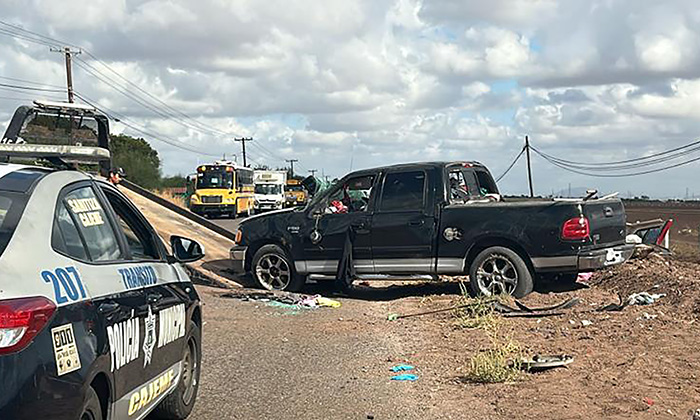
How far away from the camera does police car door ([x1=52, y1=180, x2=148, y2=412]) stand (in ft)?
13.0

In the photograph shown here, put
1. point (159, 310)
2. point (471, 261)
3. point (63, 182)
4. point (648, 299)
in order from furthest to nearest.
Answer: point (471, 261)
point (648, 299)
point (159, 310)
point (63, 182)

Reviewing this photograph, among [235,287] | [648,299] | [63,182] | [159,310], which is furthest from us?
[235,287]

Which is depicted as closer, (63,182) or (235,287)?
(63,182)

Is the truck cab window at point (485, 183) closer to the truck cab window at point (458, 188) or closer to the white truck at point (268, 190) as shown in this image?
the truck cab window at point (458, 188)

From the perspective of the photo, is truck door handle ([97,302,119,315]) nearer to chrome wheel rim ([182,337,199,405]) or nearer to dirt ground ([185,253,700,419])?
chrome wheel rim ([182,337,199,405])

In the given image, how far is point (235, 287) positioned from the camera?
1359 centimetres

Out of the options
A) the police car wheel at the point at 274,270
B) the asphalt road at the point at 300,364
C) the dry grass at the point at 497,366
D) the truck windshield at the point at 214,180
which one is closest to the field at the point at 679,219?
the police car wheel at the point at 274,270

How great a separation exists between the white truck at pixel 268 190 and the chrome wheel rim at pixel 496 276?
46401 mm

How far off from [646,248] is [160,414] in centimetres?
989

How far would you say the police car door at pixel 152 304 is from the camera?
15.7 ft

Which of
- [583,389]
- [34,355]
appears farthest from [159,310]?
[583,389]

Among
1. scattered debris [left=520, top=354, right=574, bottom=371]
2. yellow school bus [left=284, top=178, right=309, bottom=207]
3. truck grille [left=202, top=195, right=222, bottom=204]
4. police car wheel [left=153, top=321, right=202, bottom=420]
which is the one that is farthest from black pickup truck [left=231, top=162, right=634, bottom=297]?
yellow school bus [left=284, top=178, right=309, bottom=207]

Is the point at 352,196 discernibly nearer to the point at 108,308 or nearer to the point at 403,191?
the point at 403,191

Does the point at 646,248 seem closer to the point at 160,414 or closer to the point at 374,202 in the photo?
the point at 374,202
